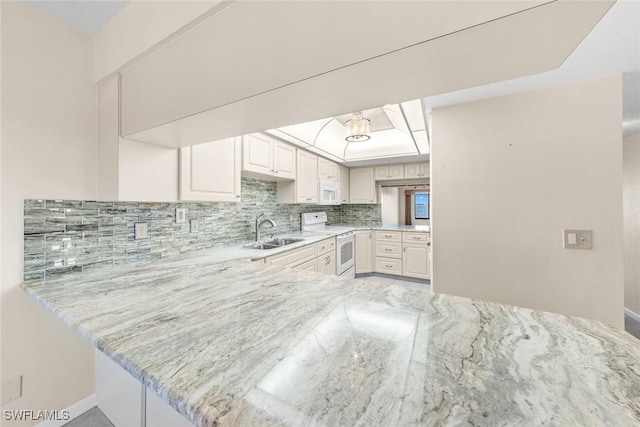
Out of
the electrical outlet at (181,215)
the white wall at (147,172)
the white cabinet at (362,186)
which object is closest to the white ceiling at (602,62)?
the white wall at (147,172)

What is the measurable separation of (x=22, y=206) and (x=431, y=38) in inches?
76.4

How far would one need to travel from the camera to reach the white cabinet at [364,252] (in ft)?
13.3

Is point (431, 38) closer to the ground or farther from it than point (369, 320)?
farther from it

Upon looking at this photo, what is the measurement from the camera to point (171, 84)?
3.49 ft

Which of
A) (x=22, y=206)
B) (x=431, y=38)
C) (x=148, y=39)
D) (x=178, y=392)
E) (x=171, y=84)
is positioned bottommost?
(x=178, y=392)

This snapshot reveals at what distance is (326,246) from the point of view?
10.4 feet

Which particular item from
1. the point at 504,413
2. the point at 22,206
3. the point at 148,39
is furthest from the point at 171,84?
the point at 504,413

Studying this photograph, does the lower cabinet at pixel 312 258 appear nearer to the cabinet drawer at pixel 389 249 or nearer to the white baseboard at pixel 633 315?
the cabinet drawer at pixel 389 249

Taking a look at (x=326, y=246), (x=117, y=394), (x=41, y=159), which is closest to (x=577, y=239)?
(x=326, y=246)

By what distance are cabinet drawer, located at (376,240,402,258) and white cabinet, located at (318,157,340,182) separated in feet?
4.45

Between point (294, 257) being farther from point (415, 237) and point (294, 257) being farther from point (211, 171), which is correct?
point (415, 237)

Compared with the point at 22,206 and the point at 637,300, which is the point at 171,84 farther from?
the point at 637,300

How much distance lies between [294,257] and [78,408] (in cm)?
171

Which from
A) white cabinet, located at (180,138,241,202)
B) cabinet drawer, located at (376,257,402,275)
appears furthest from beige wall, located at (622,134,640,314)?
white cabinet, located at (180,138,241,202)
